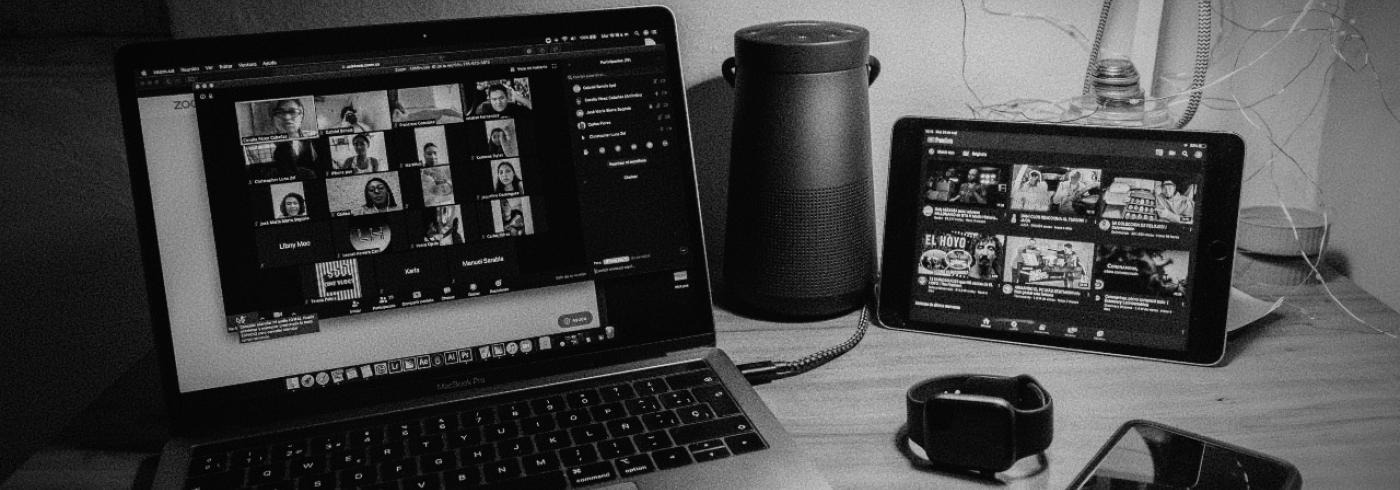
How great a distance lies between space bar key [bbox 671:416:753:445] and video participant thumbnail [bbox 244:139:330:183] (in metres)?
0.33

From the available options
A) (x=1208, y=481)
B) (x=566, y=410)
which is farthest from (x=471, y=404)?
(x=1208, y=481)

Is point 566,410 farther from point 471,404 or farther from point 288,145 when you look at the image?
point 288,145

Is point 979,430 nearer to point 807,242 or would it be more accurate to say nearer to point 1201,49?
point 807,242

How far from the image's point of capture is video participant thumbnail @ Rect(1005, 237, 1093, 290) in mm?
840

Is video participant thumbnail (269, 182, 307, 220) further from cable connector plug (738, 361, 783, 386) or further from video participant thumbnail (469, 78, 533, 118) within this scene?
cable connector plug (738, 361, 783, 386)

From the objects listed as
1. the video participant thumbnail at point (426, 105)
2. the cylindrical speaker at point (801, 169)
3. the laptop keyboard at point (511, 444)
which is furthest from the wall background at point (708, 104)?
Result: the laptop keyboard at point (511, 444)

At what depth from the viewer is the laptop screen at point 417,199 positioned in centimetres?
70

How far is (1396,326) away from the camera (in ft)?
2.89

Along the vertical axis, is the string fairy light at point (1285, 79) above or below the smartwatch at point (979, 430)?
above

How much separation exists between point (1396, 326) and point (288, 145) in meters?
0.97

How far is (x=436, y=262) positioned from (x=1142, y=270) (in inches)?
23.4

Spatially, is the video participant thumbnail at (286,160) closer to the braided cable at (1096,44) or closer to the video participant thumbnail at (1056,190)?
the video participant thumbnail at (1056,190)

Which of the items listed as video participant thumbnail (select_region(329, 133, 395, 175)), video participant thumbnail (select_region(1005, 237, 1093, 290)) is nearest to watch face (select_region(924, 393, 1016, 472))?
video participant thumbnail (select_region(1005, 237, 1093, 290))

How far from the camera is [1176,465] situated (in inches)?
26.7
